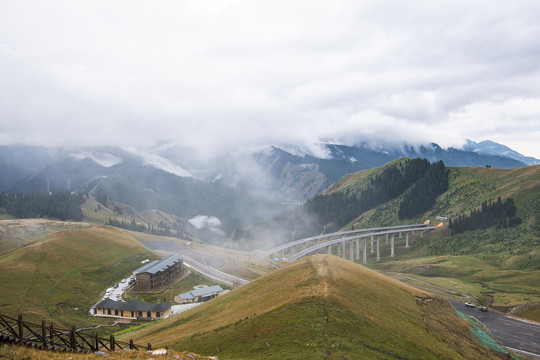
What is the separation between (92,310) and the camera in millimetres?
96750

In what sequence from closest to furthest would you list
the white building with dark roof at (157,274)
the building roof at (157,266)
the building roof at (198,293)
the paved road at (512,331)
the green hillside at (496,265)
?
1. the paved road at (512,331)
2. the building roof at (198,293)
3. the green hillside at (496,265)
4. the white building with dark roof at (157,274)
5. the building roof at (157,266)

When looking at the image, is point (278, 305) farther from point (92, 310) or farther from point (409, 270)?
point (409, 270)

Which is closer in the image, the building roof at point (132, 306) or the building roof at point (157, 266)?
the building roof at point (132, 306)

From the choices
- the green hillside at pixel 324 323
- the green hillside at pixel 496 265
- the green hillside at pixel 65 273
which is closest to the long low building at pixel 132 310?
the green hillside at pixel 65 273

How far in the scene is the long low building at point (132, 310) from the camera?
93.7 m

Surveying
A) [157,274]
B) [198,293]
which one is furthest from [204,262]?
[198,293]

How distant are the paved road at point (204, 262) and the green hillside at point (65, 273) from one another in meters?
21.3

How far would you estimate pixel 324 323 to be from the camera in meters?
37.1

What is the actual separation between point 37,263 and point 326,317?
110m

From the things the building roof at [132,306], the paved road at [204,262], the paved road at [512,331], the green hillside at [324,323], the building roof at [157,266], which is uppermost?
the green hillside at [324,323]

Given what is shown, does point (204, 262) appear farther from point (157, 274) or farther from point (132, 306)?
point (132, 306)

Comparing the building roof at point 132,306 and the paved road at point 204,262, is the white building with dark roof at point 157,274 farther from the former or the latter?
the building roof at point 132,306

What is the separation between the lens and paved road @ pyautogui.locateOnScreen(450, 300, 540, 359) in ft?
252

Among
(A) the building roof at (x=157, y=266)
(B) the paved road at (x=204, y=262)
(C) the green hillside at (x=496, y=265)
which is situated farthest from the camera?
(B) the paved road at (x=204, y=262)
